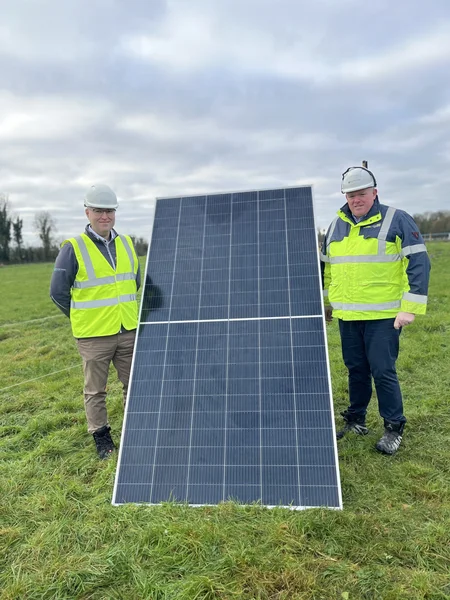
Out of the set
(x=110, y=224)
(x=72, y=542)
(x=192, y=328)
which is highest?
(x=110, y=224)

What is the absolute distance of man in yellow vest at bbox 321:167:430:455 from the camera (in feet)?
14.5

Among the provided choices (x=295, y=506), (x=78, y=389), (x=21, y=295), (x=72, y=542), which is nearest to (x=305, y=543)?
(x=295, y=506)

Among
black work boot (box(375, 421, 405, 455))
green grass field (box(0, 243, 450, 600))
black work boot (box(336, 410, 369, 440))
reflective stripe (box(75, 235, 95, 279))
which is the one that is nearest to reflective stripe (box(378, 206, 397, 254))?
black work boot (box(375, 421, 405, 455))

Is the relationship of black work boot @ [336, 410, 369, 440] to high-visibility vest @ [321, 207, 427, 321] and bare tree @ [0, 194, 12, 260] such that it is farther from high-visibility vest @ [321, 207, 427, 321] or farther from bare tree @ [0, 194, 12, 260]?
bare tree @ [0, 194, 12, 260]

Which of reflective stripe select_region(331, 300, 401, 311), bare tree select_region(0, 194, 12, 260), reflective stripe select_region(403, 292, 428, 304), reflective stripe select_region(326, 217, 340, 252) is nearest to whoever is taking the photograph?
reflective stripe select_region(403, 292, 428, 304)

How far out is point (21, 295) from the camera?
69.3ft

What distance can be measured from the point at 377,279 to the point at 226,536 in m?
2.87

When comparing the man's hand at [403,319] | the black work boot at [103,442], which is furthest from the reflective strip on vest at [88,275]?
the man's hand at [403,319]

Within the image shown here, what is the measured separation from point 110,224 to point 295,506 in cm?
340

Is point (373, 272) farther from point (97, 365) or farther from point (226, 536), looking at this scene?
point (97, 365)

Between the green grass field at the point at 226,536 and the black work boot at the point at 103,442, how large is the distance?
126mm

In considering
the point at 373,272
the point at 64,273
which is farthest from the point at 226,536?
the point at 64,273

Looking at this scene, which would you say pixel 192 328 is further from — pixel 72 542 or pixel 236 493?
pixel 72 542

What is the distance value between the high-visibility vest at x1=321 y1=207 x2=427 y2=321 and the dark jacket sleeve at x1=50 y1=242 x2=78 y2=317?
2891mm
